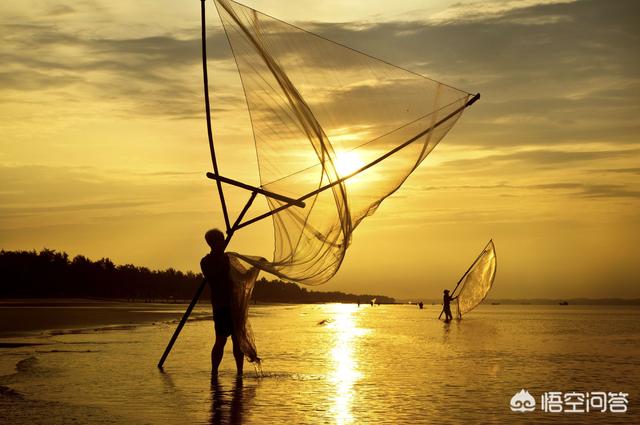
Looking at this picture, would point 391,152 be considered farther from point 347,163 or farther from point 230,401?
point 230,401

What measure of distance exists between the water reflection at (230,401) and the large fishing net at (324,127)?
70.1 inches

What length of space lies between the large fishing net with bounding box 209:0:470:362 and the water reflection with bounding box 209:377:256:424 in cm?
178

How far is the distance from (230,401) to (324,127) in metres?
3.94

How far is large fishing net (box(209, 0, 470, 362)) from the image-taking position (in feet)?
37.8

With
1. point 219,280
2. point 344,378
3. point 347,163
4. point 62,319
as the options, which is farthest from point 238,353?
point 62,319

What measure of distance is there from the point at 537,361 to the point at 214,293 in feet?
31.8

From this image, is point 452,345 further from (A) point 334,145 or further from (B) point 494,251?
(B) point 494,251

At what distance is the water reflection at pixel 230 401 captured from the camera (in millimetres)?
9617

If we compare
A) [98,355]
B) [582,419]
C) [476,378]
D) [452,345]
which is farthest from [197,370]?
[452,345]

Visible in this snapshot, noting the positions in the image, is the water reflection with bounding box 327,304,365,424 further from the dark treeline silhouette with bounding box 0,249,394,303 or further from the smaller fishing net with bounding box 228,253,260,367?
the dark treeline silhouette with bounding box 0,249,394,303

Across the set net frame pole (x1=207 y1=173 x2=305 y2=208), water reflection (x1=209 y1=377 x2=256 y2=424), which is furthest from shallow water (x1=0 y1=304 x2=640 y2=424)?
net frame pole (x1=207 y1=173 x2=305 y2=208)

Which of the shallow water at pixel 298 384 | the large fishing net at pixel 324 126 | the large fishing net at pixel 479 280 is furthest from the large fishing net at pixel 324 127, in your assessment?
the large fishing net at pixel 479 280

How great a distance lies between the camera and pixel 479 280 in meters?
45.7

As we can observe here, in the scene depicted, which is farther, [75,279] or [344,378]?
[75,279]
